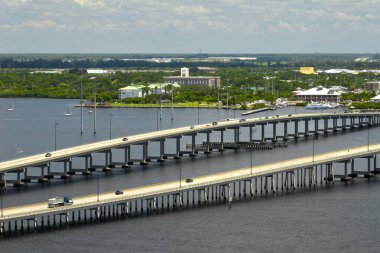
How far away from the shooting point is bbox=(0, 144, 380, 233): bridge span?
72562 millimetres

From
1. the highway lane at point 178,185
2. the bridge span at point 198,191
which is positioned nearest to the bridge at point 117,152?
the highway lane at point 178,185

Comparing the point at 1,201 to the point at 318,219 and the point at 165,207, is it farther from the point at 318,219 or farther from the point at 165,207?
the point at 318,219

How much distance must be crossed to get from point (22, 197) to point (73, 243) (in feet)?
56.2

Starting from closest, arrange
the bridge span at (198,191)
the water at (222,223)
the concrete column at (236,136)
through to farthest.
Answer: the water at (222,223), the bridge span at (198,191), the concrete column at (236,136)

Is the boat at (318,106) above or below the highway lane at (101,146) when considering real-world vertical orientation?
below

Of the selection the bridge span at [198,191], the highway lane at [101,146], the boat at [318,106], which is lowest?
the boat at [318,106]

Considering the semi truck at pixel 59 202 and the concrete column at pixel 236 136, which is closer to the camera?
the semi truck at pixel 59 202

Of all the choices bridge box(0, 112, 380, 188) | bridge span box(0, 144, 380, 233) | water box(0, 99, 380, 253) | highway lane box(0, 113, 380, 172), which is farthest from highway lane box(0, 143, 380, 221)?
bridge box(0, 112, 380, 188)

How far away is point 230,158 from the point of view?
4358 inches

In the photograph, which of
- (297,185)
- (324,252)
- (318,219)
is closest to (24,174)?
(297,185)

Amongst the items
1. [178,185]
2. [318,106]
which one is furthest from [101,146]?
[318,106]

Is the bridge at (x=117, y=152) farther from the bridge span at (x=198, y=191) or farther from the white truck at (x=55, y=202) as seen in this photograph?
the white truck at (x=55, y=202)

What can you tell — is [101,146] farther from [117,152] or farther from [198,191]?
[198,191]

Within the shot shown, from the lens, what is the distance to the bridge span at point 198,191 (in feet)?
238
